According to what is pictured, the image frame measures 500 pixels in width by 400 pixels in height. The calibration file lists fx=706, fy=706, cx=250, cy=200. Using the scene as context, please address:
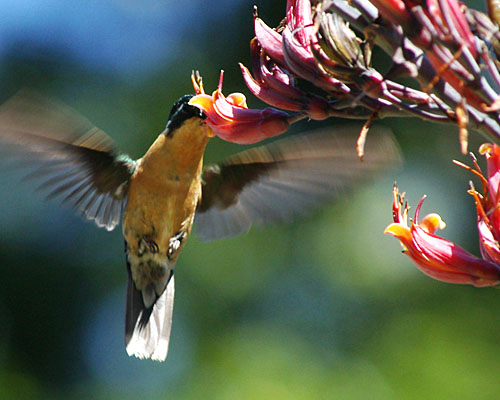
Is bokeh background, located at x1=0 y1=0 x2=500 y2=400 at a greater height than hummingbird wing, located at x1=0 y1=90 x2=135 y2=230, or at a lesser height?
lesser

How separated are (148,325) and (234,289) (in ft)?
8.48

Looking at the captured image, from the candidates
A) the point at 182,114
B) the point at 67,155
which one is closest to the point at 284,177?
the point at 182,114

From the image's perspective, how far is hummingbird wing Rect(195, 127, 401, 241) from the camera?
196cm

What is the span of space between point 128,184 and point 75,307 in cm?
392

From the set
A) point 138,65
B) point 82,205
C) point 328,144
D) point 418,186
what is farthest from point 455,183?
point 328,144

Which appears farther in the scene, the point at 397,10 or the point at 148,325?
the point at 148,325

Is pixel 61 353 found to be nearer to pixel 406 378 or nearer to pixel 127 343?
pixel 406 378

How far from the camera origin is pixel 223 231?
3111 mm

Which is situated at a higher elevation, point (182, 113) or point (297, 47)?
point (297, 47)

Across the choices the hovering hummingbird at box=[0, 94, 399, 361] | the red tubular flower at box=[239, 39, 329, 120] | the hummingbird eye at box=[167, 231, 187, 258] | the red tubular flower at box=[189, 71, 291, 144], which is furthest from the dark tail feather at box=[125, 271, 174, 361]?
the red tubular flower at box=[239, 39, 329, 120]

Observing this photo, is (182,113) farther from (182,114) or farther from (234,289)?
(234,289)

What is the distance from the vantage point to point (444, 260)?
1.42 metres

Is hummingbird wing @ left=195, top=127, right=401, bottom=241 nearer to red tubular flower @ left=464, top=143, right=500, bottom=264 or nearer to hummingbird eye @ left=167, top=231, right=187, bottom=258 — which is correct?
hummingbird eye @ left=167, top=231, right=187, bottom=258

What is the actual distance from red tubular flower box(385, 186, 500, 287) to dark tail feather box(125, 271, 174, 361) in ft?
6.52
